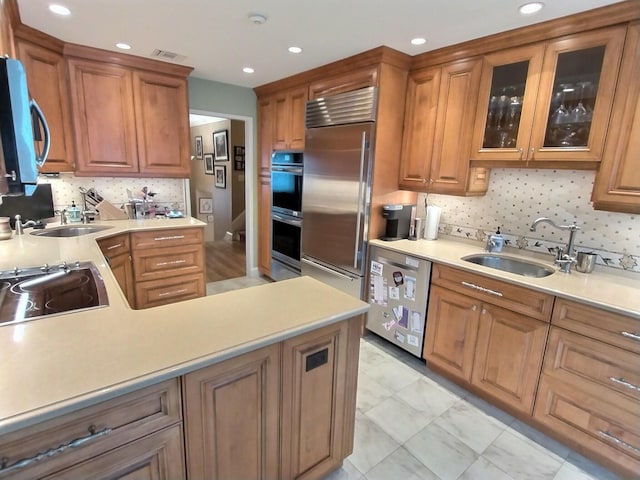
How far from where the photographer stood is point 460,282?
2.25 m

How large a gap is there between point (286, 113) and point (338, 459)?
322 centimetres

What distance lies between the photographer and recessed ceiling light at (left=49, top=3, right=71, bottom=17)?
6.72 feet

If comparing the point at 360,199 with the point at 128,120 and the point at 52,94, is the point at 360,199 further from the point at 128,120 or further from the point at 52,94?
the point at 52,94

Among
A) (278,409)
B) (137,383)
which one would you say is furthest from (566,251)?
(137,383)

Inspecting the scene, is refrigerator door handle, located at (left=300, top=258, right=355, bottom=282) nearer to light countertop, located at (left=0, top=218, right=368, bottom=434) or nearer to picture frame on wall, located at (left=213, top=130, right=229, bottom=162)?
light countertop, located at (left=0, top=218, right=368, bottom=434)

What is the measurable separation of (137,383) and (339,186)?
2.35 meters

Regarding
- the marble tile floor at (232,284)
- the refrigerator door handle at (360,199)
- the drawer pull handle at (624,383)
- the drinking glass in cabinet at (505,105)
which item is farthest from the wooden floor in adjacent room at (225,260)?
the drawer pull handle at (624,383)

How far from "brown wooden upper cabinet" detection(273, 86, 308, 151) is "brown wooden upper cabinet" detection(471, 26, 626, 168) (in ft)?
5.69

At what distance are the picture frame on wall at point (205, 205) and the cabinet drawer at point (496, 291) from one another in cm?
511

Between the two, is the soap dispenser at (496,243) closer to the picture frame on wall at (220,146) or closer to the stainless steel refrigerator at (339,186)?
the stainless steel refrigerator at (339,186)

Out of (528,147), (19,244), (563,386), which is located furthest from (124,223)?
(563,386)

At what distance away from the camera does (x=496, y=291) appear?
207 cm

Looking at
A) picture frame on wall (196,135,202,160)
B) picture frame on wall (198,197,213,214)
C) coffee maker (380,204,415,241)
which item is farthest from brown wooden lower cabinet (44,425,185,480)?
picture frame on wall (196,135,202,160)

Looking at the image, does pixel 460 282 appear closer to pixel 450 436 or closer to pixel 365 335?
pixel 450 436
